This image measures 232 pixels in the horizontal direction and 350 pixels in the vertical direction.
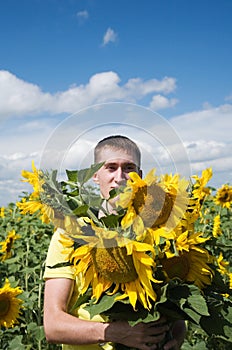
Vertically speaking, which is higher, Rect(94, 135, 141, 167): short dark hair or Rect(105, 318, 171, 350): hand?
Rect(94, 135, 141, 167): short dark hair

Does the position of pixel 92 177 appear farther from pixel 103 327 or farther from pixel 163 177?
pixel 103 327

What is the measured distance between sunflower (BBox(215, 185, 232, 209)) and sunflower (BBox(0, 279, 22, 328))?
2.98 metres

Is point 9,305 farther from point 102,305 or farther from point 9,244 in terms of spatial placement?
point 102,305

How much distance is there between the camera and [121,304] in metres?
1.32

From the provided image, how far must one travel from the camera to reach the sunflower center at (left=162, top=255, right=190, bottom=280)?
4.33 feet

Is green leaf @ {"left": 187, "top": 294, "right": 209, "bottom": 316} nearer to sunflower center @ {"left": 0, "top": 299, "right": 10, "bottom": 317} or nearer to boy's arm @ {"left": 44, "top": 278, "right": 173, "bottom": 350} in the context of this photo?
boy's arm @ {"left": 44, "top": 278, "right": 173, "bottom": 350}

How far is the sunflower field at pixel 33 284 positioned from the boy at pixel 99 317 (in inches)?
7.3

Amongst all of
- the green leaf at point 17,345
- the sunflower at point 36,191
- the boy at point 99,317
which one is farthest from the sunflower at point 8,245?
the sunflower at point 36,191

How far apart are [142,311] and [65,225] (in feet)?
0.96

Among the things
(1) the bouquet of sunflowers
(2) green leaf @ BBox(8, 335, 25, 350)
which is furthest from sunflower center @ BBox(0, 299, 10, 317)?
(1) the bouquet of sunflowers

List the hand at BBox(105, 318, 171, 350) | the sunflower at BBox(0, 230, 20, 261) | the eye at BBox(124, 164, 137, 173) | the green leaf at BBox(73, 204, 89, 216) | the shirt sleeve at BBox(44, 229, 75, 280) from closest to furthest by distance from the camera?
the green leaf at BBox(73, 204, 89, 216), the eye at BBox(124, 164, 137, 173), the hand at BBox(105, 318, 171, 350), the shirt sleeve at BBox(44, 229, 75, 280), the sunflower at BBox(0, 230, 20, 261)

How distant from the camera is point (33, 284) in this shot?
384cm

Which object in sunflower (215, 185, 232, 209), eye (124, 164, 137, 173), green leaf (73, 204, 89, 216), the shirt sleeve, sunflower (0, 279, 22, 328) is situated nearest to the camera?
green leaf (73, 204, 89, 216)

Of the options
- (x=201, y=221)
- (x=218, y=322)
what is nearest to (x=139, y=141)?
(x=218, y=322)
